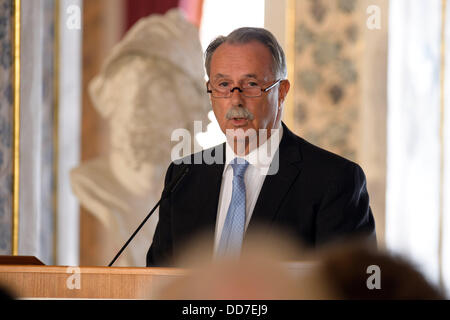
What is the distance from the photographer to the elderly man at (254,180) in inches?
101

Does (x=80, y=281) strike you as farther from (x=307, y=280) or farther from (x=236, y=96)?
(x=307, y=280)

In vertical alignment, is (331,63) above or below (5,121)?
above

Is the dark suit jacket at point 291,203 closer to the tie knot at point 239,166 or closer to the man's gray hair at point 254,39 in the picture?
the tie knot at point 239,166

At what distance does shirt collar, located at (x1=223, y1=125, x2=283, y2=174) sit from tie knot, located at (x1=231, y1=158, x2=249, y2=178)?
0.10ft

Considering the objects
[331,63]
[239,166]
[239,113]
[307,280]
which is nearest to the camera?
[307,280]

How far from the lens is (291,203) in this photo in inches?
103

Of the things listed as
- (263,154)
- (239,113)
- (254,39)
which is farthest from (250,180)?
(254,39)

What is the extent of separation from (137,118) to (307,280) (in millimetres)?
3122

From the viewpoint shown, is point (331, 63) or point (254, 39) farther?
point (331, 63)

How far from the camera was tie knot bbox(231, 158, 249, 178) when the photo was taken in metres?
2.69

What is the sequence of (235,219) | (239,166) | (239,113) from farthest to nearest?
(239,113) → (239,166) → (235,219)

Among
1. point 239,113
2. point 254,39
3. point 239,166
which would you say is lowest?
point 239,166

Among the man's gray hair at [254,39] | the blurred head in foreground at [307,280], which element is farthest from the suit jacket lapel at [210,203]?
the blurred head in foreground at [307,280]

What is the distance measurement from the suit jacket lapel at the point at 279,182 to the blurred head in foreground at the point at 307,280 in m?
1.81
